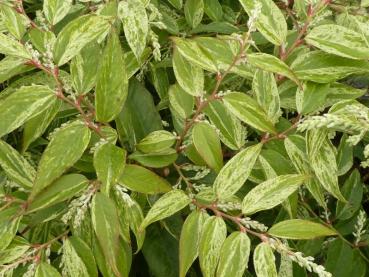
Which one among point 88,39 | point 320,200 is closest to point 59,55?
point 88,39

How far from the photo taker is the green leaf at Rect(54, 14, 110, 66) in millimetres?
892

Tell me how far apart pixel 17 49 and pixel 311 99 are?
0.52 meters

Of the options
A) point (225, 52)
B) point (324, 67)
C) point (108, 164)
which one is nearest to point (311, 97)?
point (324, 67)

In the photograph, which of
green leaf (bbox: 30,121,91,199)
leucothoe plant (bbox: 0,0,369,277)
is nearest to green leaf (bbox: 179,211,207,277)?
leucothoe plant (bbox: 0,0,369,277)

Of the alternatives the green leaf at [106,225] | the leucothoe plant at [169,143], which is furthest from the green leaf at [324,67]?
the green leaf at [106,225]

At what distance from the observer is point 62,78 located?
3.26 ft

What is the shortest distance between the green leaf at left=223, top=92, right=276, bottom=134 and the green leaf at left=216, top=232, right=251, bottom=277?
193mm

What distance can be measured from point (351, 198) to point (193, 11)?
55cm

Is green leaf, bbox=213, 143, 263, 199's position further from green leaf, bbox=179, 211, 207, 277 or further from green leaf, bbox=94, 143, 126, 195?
green leaf, bbox=94, 143, 126, 195

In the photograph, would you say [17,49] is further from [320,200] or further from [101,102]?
[320,200]

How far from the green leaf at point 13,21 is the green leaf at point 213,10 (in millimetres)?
488

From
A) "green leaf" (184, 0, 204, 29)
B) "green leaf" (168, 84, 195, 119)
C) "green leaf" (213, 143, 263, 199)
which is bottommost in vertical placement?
"green leaf" (213, 143, 263, 199)

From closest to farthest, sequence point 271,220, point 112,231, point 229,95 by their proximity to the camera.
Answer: point 112,231, point 229,95, point 271,220

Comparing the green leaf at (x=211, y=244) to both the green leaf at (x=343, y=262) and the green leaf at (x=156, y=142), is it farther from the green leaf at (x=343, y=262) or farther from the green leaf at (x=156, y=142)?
the green leaf at (x=343, y=262)
